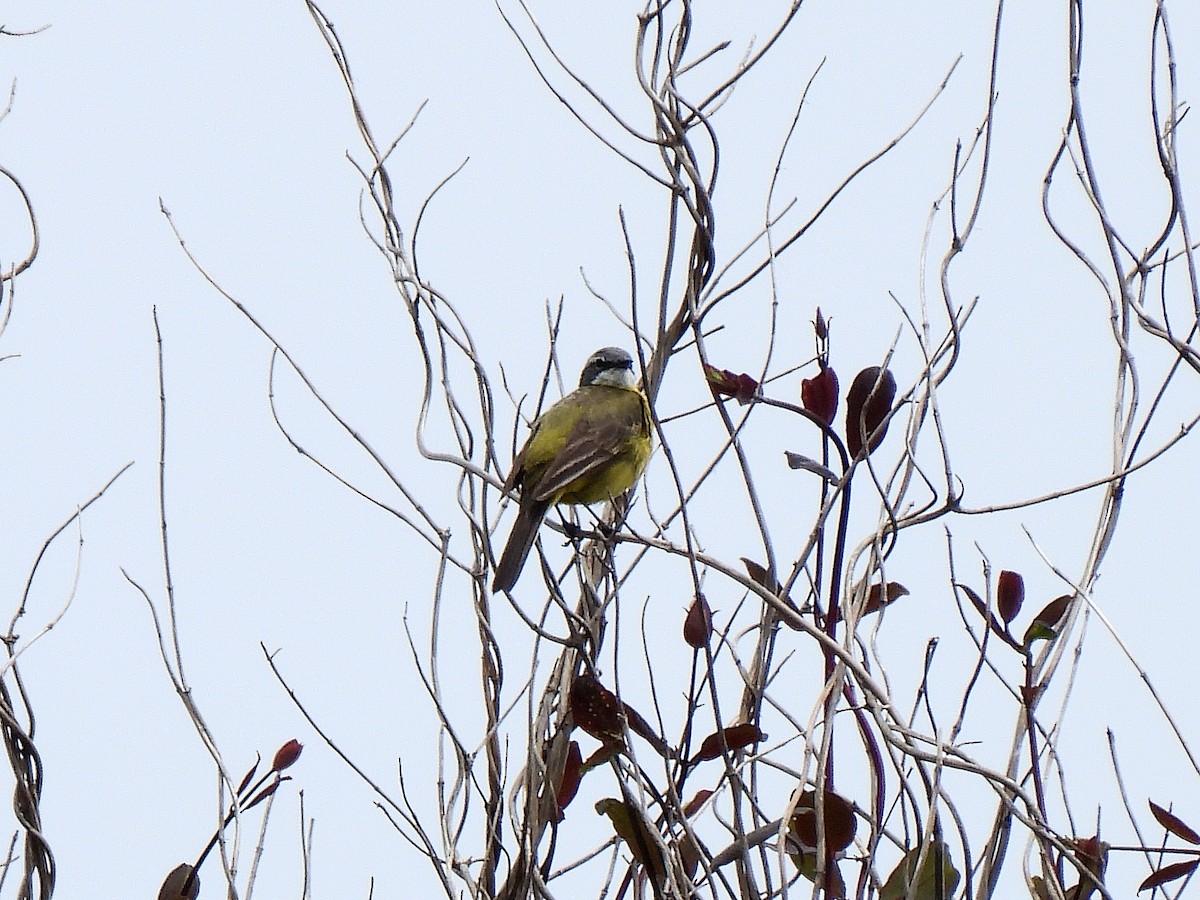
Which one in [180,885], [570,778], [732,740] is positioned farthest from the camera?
[180,885]

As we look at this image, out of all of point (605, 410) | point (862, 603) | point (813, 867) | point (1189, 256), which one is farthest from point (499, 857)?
point (605, 410)

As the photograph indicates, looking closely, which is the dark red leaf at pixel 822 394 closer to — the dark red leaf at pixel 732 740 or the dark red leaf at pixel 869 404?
the dark red leaf at pixel 869 404

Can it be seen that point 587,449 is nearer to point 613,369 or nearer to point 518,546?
point 518,546

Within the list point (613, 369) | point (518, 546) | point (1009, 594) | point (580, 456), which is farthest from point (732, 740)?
point (613, 369)

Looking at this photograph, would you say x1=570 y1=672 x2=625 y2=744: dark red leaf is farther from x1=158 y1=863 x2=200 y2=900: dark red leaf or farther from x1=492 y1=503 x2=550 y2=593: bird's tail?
x1=492 y1=503 x2=550 y2=593: bird's tail

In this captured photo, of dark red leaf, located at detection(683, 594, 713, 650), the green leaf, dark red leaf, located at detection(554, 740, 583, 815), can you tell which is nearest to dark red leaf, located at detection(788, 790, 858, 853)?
the green leaf

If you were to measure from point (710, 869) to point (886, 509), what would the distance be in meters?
0.75

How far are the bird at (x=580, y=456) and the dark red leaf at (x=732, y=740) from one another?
6.45 feet

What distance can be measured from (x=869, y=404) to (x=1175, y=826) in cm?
93

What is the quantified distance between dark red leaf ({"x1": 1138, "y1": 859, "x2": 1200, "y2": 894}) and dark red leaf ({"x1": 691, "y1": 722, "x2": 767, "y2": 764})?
0.73 m

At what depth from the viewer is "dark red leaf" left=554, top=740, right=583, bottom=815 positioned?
9.19 feet

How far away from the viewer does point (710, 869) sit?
7.72ft

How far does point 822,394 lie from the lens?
104 inches

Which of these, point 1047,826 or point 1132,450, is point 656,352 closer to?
point 1132,450
